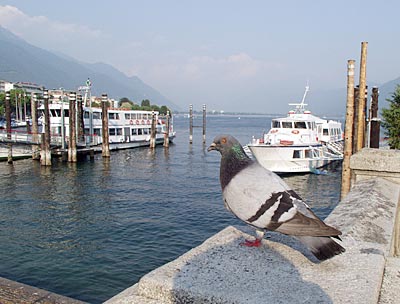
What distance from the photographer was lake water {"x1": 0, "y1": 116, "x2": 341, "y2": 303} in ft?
36.5

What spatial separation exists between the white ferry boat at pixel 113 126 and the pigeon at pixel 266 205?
32815 mm

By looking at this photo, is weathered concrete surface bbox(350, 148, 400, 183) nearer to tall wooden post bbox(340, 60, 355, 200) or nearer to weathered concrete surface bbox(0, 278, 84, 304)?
weathered concrete surface bbox(0, 278, 84, 304)

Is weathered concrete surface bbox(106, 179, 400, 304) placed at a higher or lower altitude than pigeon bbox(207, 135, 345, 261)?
lower

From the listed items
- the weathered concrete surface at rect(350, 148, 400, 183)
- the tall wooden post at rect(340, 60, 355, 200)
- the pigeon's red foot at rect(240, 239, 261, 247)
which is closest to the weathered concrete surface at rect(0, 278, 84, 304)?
the pigeon's red foot at rect(240, 239, 261, 247)

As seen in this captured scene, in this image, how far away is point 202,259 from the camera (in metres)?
2.76

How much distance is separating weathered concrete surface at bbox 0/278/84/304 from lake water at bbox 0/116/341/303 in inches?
186

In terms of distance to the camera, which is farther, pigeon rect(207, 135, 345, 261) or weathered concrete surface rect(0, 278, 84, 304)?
weathered concrete surface rect(0, 278, 84, 304)

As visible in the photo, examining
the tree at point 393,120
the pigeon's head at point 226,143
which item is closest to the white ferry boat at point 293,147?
the tree at point 393,120

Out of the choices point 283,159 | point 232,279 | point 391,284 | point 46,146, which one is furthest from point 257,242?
point 46,146

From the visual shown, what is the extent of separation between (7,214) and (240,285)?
1727 centimetres

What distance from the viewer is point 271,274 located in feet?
8.34

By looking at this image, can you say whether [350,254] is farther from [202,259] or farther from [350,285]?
[202,259]

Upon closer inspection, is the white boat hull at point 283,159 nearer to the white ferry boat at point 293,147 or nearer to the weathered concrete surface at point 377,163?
the white ferry boat at point 293,147

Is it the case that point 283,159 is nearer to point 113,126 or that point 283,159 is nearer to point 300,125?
point 300,125
